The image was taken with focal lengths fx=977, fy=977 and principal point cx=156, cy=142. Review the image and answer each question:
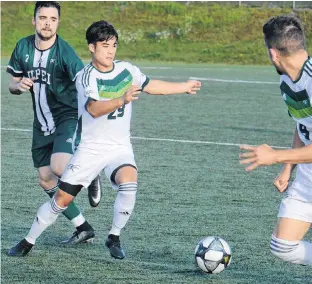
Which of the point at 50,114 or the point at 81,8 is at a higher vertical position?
the point at 50,114

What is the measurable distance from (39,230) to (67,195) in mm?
363

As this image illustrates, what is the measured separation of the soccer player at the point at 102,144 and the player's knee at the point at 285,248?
4.31 feet

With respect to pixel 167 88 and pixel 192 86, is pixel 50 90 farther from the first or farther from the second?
pixel 192 86

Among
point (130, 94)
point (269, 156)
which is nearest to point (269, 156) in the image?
point (269, 156)

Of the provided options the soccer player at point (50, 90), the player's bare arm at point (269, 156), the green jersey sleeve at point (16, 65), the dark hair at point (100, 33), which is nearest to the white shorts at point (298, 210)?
the player's bare arm at point (269, 156)

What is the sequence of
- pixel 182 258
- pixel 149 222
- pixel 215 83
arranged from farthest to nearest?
pixel 215 83 → pixel 149 222 → pixel 182 258

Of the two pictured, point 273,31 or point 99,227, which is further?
point 99,227

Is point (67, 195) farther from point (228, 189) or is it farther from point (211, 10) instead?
point (211, 10)

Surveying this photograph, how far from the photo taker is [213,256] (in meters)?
6.81

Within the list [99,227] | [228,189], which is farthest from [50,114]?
[228,189]

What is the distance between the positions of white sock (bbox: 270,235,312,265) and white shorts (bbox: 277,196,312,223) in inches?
6.5

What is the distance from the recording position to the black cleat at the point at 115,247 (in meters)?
7.20

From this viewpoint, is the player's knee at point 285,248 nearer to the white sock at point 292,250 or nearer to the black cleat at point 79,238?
the white sock at point 292,250

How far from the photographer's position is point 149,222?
8.48m
